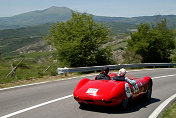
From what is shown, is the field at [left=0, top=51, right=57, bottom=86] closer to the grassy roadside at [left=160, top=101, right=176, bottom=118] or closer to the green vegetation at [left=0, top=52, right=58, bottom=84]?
the green vegetation at [left=0, top=52, right=58, bottom=84]

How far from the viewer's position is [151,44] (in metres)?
51.5

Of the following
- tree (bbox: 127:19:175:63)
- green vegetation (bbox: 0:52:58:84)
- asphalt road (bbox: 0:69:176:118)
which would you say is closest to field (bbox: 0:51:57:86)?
green vegetation (bbox: 0:52:58:84)

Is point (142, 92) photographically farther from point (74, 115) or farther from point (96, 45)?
point (96, 45)

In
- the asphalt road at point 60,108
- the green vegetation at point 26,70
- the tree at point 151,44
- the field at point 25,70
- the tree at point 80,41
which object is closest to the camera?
the asphalt road at point 60,108

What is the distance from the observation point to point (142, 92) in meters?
8.32

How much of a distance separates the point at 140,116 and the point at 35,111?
2.85m

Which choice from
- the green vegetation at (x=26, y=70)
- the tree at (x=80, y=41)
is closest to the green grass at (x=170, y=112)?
the green vegetation at (x=26, y=70)

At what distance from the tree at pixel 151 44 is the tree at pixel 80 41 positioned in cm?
2191

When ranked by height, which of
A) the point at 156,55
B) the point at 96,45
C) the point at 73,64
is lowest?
the point at 156,55

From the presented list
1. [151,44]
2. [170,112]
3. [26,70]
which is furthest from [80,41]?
[151,44]

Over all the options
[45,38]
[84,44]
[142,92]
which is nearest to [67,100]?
[142,92]

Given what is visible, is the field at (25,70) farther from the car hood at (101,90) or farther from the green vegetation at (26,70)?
the car hood at (101,90)

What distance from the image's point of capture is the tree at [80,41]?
88.4 feet

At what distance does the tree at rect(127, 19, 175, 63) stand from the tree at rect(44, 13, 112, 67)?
21912 millimetres
